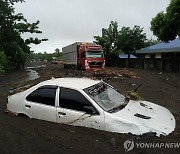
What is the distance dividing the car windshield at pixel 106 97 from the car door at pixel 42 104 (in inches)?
35.1

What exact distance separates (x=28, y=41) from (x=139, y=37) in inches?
849

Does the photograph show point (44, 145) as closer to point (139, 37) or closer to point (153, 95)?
point (153, 95)

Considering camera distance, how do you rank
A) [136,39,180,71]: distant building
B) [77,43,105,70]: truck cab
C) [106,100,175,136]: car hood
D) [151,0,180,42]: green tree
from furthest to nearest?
[136,39,180,71]: distant building → [77,43,105,70]: truck cab → [151,0,180,42]: green tree → [106,100,175,136]: car hood

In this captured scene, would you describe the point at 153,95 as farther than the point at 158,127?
Yes

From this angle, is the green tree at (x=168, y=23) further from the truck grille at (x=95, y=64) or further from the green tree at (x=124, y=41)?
the green tree at (x=124, y=41)

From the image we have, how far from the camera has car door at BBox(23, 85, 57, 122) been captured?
6.69 m

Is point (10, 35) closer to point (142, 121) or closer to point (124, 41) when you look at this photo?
point (124, 41)

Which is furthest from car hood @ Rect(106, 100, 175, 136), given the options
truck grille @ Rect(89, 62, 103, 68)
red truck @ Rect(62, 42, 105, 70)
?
truck grille @ Rect(89, 62, 103, 68)

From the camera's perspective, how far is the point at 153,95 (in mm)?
14242

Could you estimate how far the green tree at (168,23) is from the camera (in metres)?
23.9

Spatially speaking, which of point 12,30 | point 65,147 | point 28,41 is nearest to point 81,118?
point 65,147

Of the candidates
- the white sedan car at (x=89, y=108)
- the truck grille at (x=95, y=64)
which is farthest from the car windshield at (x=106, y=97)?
the truck grille at (x=95, y=64)

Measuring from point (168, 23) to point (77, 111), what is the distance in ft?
70.7

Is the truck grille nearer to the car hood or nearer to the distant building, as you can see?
the distant building
